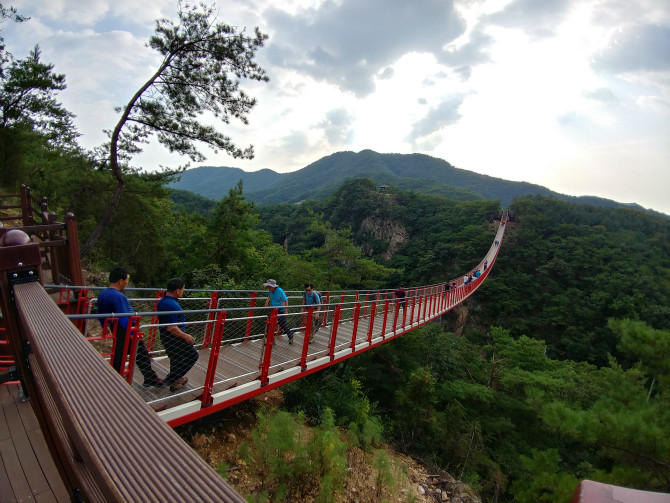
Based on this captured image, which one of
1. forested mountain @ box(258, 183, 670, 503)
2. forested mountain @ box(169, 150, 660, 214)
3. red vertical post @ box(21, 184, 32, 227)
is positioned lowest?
forested mountain @ box(258, 183, 670, 503)

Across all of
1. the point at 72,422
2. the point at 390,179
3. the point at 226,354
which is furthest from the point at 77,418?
the point at 390,179

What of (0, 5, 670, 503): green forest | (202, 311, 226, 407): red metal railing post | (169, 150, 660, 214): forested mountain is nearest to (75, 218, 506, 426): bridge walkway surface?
(202, 311, 226, 407): red metal railing post

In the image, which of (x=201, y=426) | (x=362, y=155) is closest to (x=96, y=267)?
(x=201, y=426)

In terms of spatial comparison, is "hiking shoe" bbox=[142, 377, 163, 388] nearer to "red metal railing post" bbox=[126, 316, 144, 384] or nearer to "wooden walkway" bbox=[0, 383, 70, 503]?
"red metal railing post" bbox=[126, 316, 144, 384]

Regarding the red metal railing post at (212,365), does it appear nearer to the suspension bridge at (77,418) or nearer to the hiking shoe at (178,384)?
the suspension bridge at (77,418)

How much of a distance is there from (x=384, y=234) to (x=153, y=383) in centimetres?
4664

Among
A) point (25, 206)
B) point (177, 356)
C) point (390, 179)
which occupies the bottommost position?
point (177, 356)

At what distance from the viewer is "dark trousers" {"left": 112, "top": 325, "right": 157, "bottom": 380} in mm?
2391

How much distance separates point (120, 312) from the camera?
8.03 feet

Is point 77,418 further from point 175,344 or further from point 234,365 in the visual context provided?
point 234,365

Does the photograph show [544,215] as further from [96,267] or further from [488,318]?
[96,267]

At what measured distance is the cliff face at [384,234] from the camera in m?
46.3

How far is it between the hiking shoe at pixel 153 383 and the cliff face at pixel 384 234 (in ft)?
141

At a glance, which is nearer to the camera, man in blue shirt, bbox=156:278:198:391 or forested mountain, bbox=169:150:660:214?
man in blue shirt, bbox=156:278:198:391
